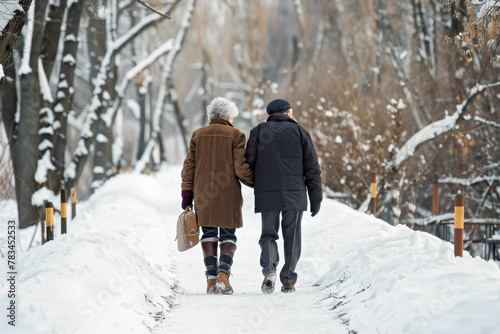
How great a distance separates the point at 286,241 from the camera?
7207 mm

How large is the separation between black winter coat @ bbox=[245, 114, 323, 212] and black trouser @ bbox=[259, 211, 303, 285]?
5.6 inches

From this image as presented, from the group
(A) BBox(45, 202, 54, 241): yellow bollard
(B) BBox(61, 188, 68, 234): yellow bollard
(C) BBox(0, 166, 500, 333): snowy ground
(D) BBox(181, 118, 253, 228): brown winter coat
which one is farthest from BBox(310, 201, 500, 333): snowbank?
(B) BBox(61, 188, 68, 234): yellow bollard

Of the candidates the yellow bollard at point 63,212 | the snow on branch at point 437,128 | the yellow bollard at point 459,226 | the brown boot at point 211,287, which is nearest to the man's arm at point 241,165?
the brown boot at point 211,287

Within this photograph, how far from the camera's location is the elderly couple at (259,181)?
7074mm

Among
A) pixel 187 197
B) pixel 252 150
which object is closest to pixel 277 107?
pixel 252 150

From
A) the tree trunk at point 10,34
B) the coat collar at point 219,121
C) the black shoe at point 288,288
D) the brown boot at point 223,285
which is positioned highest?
the tree trunk at point 10,34

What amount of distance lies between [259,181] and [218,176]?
0.42 m

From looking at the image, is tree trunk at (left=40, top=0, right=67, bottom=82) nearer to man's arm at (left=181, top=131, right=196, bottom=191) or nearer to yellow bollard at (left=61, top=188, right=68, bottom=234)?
yellow bollard at (left=61, top=188, right=68, bottom=234)

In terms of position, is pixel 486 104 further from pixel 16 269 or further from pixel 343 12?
pixel 343 12

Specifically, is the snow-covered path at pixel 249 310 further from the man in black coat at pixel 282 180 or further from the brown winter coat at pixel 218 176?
the brown winter coat at pixel 218 176

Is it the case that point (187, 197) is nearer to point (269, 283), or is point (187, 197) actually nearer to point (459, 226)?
point (269, 283)

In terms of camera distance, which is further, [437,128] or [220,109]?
[437,128]

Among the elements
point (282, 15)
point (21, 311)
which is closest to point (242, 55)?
point (282, 15)

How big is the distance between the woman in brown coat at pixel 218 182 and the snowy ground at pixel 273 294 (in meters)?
0.38
